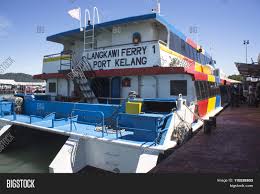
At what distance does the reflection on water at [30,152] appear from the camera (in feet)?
27.7

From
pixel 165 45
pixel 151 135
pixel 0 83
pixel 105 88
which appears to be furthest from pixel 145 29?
pixel 0 83

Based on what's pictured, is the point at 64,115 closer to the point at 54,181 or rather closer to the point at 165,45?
the point at 54,181

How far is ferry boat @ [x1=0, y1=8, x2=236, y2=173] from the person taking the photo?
269 inches

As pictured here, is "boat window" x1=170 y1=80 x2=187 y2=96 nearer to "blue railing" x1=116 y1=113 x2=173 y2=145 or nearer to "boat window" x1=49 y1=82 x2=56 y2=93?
"blue railing" x1=116 y1=113 x2=173 y2=145

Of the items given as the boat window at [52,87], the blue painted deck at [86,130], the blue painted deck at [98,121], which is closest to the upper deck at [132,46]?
the boat window at [52,87]

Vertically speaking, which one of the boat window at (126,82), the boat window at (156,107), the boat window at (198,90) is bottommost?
the boat window at (156,107)

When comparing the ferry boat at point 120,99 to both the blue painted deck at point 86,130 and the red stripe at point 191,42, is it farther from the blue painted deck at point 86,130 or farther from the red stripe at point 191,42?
the red stripe at point 191,42

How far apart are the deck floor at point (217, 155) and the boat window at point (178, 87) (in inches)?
75.2

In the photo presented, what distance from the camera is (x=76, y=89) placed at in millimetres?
12555

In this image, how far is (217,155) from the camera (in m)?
6.89

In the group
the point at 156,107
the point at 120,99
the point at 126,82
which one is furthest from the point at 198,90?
the point at 120,99

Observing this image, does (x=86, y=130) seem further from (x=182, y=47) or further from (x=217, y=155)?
(x=182, y=47)

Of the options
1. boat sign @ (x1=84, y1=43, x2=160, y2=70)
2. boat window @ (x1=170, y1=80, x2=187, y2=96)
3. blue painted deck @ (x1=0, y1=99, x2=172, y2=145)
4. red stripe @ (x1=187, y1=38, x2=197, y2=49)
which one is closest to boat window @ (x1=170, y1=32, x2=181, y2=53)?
boat sign @ (x1=84, y1=43, x2=160, y2=70)

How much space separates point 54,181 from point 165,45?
817cm
